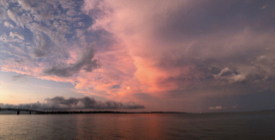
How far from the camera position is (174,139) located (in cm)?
3725

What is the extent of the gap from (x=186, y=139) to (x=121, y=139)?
15536 millimetres

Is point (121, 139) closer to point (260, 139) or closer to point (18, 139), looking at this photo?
point (18, 139)

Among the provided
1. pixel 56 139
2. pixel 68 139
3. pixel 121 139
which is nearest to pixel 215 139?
pixel 121 139

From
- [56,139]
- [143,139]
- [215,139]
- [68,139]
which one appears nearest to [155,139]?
[143,139]

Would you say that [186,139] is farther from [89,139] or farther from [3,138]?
[3,138]

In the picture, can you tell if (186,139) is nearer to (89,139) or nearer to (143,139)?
(143,139)

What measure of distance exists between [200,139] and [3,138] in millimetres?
48054

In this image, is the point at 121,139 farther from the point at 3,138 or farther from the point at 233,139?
the point at 3,138

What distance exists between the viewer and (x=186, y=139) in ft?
120

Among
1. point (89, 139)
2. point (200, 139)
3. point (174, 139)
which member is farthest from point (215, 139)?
point (89, 139)

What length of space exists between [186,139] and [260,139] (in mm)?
17951

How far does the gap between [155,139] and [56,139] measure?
79.6 feet

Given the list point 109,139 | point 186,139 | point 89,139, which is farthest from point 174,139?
point 89,139

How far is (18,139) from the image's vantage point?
120 ft
